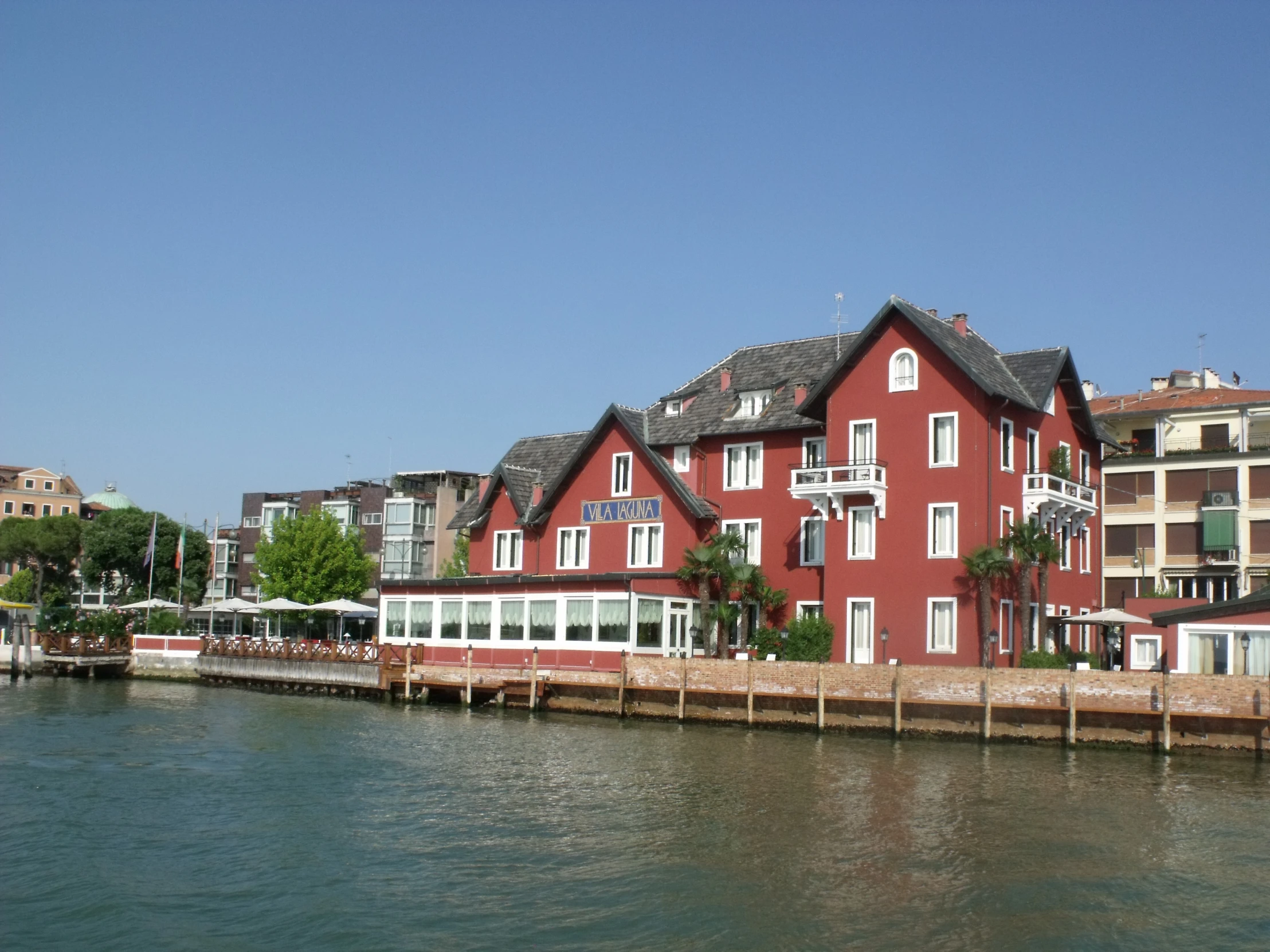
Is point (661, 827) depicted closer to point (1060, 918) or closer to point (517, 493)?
point (1060, 918)

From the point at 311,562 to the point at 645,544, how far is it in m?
37.1

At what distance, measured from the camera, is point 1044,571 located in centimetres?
4419

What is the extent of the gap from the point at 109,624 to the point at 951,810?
54.4 metres

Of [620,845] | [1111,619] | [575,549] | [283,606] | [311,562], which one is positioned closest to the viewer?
[620,845]

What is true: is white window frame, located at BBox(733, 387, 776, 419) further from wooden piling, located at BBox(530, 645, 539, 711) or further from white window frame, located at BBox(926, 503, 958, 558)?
wooden piling, located at BBox(530, 645, 539, 711)

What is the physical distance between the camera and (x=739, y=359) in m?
54.6

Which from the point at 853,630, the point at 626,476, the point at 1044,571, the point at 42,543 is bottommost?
the point at 853,630

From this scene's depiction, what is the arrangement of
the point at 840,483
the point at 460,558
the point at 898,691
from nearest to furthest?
the point at 898,691 → the point at 840,483 → the point at 460,558

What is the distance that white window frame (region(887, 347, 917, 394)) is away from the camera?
44719mm

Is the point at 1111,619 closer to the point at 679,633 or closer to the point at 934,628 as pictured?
the point at 934,628

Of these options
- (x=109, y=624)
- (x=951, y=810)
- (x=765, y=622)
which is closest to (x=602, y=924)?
(x=951, y=810)

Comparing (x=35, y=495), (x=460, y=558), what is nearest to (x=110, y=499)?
(x=35, y=495)

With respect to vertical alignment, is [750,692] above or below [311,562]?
below

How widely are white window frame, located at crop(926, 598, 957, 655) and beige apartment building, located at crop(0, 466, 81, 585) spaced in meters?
101
